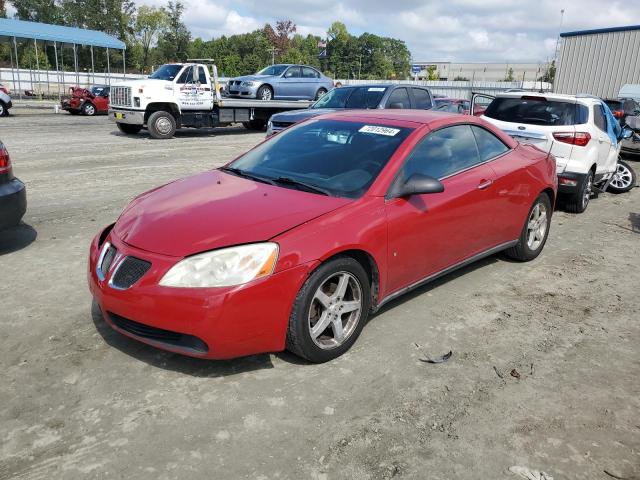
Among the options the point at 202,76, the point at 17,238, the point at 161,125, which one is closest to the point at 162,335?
the point at 17,238

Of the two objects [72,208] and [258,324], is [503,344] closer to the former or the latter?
[258,324]

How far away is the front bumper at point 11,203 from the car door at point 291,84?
15218 mm

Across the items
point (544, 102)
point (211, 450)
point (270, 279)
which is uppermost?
point (544, 102)

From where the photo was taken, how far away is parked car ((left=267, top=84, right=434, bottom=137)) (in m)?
11.1

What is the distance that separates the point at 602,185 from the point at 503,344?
7.28 metres

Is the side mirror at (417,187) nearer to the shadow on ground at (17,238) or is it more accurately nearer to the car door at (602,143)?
the shadow on ground at (17,238)

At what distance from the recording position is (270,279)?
9.77 ft

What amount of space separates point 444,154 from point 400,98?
7.51 metres

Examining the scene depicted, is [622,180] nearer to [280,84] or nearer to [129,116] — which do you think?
[280,84]

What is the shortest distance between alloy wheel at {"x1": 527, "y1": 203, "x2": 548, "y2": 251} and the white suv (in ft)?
7.94

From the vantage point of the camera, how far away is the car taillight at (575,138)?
24.5 feet

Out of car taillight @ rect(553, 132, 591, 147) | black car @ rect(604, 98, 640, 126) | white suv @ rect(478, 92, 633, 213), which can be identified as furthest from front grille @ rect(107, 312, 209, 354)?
black car @ rect(604, 98, 640, 126)

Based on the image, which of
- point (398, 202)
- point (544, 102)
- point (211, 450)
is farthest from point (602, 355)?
point (544, 102)

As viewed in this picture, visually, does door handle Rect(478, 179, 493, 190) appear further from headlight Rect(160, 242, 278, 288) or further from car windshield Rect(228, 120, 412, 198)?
headlight Rect(160, 242, 278, 288)
